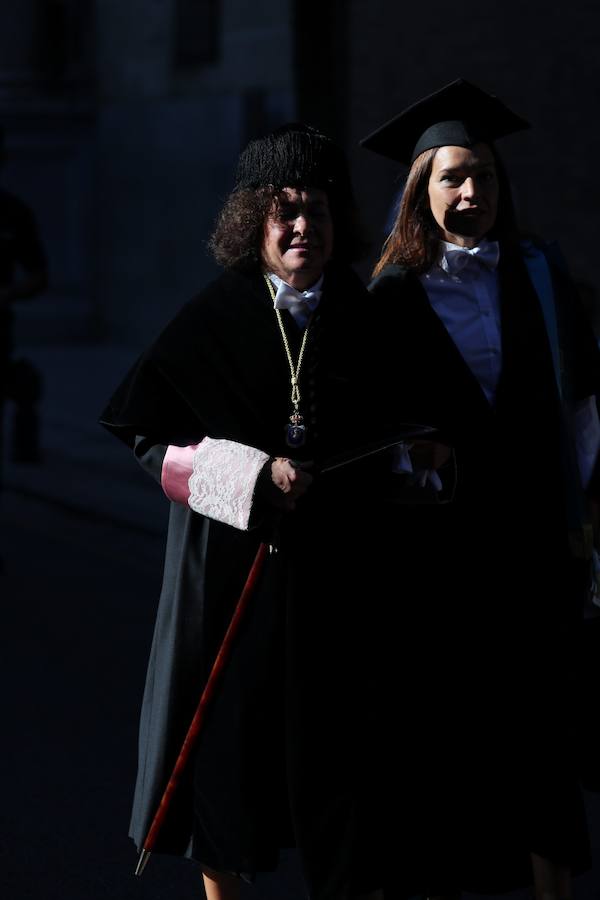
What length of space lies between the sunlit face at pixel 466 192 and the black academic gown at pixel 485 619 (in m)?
0.09

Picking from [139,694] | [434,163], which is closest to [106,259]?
[139,694]

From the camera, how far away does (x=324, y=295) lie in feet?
13.1

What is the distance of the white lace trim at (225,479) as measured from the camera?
3.85m

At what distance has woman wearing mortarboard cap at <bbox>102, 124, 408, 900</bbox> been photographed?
Result: 393 cm

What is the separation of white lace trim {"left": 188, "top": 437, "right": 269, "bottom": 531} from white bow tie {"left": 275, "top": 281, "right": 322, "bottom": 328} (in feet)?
0.96

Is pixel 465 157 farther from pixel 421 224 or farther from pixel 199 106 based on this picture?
pixel 199 106

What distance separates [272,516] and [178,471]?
9.1 inches

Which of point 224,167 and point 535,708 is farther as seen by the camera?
point 224,167

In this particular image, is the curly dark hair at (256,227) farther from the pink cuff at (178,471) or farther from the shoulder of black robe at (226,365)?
the pink cuff at (178,471)

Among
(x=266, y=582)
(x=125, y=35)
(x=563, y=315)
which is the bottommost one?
(x=266, y=582)

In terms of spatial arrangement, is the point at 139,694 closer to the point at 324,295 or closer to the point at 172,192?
the point at 324,295

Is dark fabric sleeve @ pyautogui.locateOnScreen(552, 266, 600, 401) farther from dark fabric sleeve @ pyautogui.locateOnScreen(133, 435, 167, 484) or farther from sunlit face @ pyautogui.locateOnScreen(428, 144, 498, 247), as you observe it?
dark fabric sleeve @ pyautogui.locateOnScreen(133, 435, 167, 484)

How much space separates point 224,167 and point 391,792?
542 inches

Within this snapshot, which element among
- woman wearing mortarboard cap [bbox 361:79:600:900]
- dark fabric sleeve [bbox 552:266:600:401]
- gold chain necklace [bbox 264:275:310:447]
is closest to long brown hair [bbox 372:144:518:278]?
woman wearing mortarboard cap [bbox 361:79:600:900]
